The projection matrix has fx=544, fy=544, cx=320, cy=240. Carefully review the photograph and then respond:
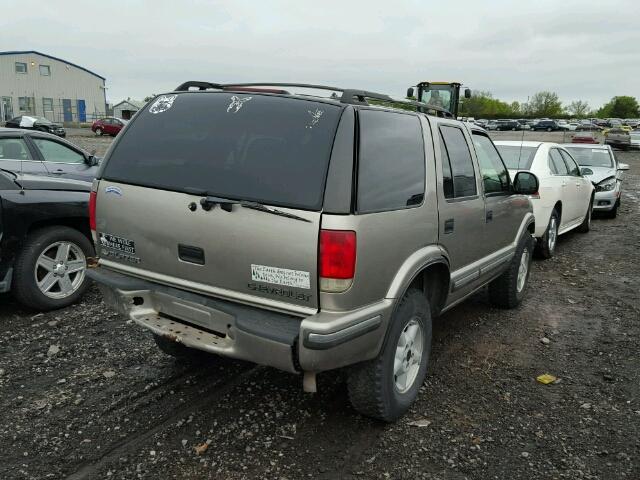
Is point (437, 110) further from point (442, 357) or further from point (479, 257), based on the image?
point (442, 357)

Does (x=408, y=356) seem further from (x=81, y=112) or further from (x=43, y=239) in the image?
(x=81, y=112)

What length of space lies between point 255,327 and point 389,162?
3.93ft

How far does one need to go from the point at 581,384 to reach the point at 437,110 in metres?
2.29

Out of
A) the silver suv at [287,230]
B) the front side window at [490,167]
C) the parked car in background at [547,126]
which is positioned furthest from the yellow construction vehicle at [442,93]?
the parked car in background at [547,126]

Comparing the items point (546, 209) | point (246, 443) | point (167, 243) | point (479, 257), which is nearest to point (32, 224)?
point (167, 243)

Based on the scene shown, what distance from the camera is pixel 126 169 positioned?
329 centimetres

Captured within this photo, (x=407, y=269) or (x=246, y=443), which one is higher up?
(x=407, y=269)

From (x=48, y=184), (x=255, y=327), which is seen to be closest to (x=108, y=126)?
(x=48, y=184)

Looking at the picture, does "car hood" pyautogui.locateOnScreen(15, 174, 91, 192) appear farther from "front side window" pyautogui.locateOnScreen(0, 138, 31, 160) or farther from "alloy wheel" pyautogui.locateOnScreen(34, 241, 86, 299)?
"front side window" pyautogui.locateOnScreen(0, 138, 31, 160)

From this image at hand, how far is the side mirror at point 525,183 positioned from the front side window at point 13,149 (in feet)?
21.0

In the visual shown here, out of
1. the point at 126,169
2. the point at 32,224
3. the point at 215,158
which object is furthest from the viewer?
the point at 32,224

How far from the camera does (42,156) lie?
25.5 feet

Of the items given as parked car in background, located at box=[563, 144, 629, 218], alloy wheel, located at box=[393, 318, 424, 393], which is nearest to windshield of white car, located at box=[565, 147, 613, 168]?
parked car in background, located at box=[563, 144, 629, 218]

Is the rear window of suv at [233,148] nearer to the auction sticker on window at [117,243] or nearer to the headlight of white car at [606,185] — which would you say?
the auction sticker on window at [117,243]
